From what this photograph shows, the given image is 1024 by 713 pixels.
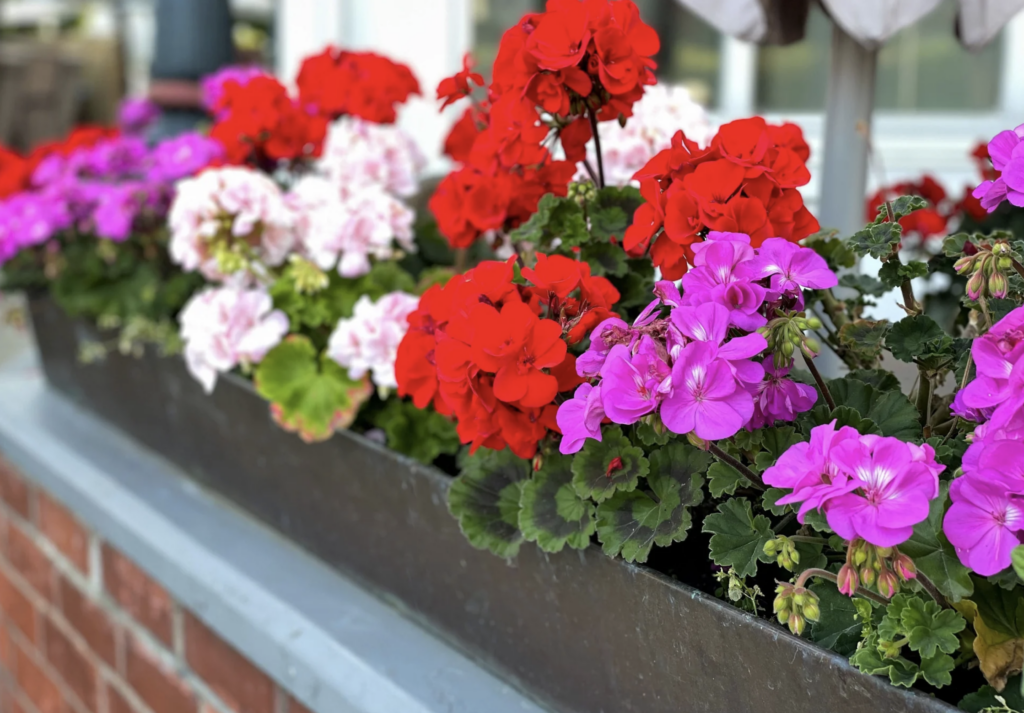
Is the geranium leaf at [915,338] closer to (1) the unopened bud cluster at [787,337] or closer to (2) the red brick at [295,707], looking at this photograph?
(1) the unopened bud cluster at [787,337]

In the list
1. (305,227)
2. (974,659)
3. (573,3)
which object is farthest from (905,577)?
(305,227)

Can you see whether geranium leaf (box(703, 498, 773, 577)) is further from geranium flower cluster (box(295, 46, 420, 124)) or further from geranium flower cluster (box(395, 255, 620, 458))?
geranium flower cluster (box(295, 46, 420, 124))

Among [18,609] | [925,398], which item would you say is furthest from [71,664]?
[925,398]

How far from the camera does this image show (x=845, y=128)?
1.02m

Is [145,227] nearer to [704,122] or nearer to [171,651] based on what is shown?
[171,651]

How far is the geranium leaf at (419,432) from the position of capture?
3.00ft

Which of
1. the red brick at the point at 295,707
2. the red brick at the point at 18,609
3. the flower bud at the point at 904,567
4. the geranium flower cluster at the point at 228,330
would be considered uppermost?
the flower bud at the point at 904,567

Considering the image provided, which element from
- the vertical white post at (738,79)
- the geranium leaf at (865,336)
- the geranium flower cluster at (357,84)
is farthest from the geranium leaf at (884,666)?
the vertical white post at (738,79)

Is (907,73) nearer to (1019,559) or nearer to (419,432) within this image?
(419,432)

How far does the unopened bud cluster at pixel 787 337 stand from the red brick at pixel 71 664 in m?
1.19

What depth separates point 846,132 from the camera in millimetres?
1019

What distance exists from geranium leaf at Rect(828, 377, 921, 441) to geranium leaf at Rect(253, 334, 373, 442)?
0.50 m

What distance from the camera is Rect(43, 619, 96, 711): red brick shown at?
1369 millimetres

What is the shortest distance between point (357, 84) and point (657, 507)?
818 millimetres
